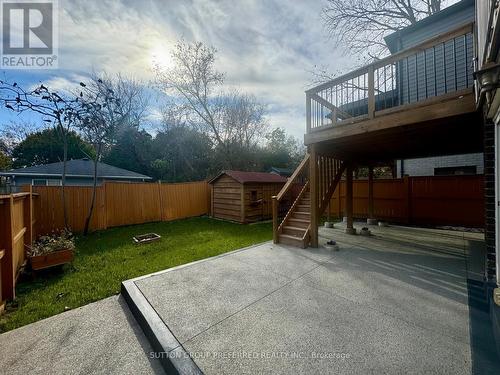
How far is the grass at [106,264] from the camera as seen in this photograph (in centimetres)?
294


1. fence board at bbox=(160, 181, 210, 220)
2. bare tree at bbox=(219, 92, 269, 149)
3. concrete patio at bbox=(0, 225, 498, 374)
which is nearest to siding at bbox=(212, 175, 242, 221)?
fence board at bbox=(160, 181, 210, 220)

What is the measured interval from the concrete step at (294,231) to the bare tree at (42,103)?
22.2 ft

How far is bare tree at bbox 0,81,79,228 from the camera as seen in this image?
564cm

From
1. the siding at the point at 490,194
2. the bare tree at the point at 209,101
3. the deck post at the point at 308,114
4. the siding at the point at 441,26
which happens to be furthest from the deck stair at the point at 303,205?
the bare tree at the point at 209,101

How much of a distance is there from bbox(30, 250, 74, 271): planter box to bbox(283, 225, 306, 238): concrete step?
460cm

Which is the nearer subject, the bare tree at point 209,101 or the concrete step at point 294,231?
the concrete step at point 294,231

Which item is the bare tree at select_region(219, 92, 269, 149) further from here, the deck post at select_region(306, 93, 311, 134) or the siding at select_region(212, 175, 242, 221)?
the deck post at select_region(306, 93, 311, 134)

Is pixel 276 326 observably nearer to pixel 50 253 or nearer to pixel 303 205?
pixel 303 205

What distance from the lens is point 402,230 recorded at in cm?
688

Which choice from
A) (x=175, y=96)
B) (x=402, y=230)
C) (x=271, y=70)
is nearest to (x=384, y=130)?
(x=402, y=230)

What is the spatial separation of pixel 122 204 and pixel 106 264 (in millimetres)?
5011

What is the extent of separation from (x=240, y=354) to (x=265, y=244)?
11.9 feet

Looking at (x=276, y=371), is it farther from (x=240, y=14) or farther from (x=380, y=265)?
(x=240, y=14)

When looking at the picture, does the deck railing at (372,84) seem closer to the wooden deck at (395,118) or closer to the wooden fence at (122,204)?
the wooden deck at (395,118)
